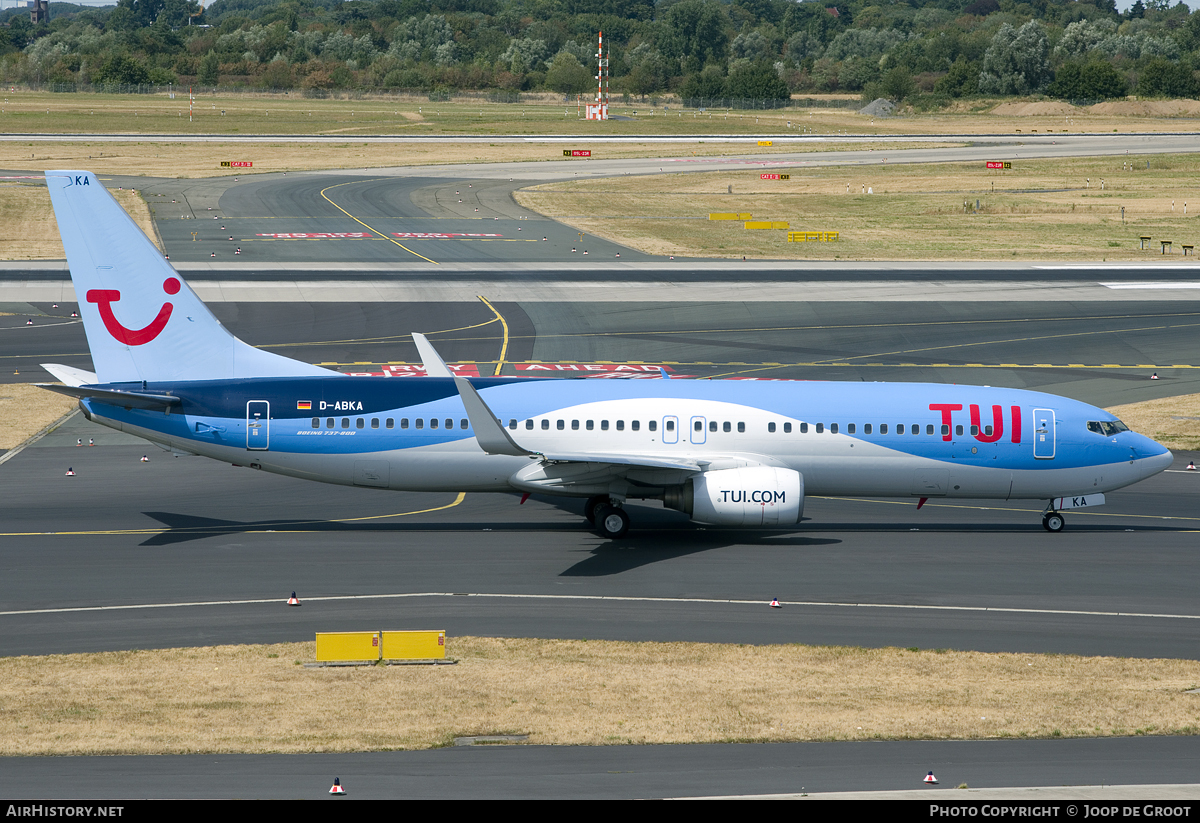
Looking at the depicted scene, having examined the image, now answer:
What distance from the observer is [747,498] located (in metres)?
32.3

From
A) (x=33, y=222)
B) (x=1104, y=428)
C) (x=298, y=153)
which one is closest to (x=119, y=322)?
(x=1104, y=428)

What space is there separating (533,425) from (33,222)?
7145 centimetres

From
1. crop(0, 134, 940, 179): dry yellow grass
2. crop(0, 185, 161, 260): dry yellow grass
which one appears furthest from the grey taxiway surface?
crop(0, 134, 940, 179): dry yellow grass

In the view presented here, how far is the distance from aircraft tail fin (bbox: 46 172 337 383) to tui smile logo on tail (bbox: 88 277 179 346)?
0.09ft

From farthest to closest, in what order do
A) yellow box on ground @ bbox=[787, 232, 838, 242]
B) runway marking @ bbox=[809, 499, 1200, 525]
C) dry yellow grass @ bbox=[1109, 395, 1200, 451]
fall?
yellow box on ground @ bbox=[787, 232, 838, 242] < dry yellow grass @ bbox=[1109, 395, 1200, 451] < runway marking @ bbox=[809, 499, 1200, 525]

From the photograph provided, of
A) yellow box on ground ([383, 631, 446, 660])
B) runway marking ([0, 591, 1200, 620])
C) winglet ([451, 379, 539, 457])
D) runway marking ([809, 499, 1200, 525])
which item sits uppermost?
winglet ([451, 379, 539, 457])

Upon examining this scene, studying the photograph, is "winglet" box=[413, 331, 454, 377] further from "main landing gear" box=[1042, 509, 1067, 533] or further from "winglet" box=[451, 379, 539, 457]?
Result: "main landing gear" box=[1042, 509, 1067, 533]

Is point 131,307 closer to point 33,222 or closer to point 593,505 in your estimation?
point 593,505

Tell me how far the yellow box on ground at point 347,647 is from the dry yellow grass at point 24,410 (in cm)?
2374

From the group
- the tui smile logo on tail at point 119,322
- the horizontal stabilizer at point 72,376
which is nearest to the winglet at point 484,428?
the tui smile logo on tail at point 119,322

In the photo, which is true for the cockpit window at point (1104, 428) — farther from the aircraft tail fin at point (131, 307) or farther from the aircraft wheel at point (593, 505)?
the aircraft tail fin at point (131, 307)

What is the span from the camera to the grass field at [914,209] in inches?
3484

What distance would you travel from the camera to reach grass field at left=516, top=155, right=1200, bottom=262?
290ft
